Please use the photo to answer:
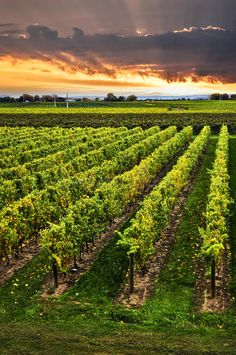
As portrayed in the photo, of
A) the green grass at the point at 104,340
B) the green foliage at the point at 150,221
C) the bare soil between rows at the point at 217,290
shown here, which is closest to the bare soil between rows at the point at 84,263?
the green foliage at the point at 150,221

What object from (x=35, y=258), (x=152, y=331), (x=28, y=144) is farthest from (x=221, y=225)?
(x=28, y=144)

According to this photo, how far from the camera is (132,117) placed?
95.5m

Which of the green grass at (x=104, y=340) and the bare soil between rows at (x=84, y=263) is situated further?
the bare soil between rows at (x=84, y=263)

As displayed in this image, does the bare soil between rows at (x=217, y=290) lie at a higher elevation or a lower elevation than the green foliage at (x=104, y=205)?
lower

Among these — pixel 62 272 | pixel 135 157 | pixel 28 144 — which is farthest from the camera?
pixel 28 144

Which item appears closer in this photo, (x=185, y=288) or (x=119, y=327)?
(x=119, y=327)

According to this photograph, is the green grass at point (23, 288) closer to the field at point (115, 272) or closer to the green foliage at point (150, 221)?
the field at point (115, 272)

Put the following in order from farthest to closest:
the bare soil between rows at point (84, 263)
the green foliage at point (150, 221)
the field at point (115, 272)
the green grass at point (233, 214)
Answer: the green grass at point (233, 214) → the green foliage at point (150, 221) → the bare soil between rows at point (84, 263) → the field at point (115, 272)

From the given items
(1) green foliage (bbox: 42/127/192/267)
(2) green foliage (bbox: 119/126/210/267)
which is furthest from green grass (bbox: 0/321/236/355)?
(1) green foliage (bbox: 42/127/192/267)

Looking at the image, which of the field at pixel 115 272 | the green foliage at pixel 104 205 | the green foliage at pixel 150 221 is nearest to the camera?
the field at pixel 115 272

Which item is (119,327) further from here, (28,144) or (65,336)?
(28,144)

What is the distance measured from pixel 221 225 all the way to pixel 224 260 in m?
1.56

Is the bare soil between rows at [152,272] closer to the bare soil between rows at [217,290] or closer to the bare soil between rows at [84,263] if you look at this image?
the bare soil between rows at [217,290]

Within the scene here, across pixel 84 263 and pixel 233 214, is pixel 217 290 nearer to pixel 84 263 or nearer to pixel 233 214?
pixel 84 263
